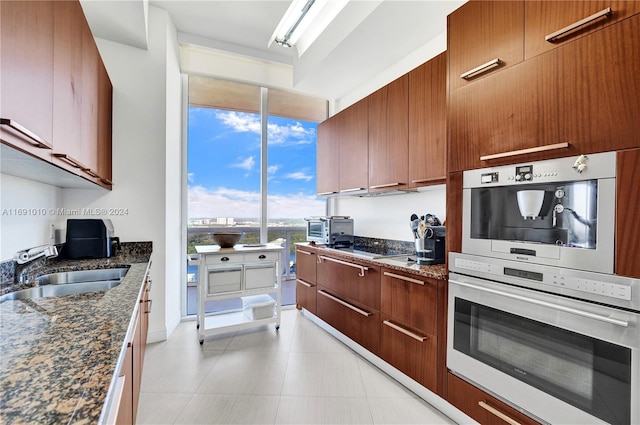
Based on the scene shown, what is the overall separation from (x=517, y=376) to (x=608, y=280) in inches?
23.7

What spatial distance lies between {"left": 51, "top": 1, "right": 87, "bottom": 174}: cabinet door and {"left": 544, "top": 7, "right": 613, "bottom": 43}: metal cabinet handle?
209 centimetres

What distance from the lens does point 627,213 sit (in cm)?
104

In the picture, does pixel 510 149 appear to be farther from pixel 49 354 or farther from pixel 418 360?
pixel 49 354

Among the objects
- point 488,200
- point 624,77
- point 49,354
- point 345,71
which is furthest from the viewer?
point 345,71

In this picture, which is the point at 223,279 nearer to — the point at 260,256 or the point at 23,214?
the point at 260,256

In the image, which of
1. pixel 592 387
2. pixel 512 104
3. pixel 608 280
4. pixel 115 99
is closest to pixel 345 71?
pixel 512 104

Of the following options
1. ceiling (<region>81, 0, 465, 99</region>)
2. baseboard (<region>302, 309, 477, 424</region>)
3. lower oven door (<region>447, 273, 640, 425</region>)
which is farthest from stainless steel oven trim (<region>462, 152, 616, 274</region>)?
ceiling (<region>81, 0, 465, 99</region>)

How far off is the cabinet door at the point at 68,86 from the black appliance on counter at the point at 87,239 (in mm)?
789

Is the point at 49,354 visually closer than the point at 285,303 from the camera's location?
Yes

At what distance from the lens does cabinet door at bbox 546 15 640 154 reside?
1029 mm

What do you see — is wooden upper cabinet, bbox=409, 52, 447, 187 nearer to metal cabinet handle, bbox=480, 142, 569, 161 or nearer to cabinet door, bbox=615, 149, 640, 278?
metal cabinet handle, bbox=480, 142, 569, 161

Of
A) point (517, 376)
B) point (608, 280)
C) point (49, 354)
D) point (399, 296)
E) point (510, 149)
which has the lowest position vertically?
point (517, 376)

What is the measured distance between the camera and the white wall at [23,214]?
1479 mm

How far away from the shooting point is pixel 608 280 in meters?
1.07
